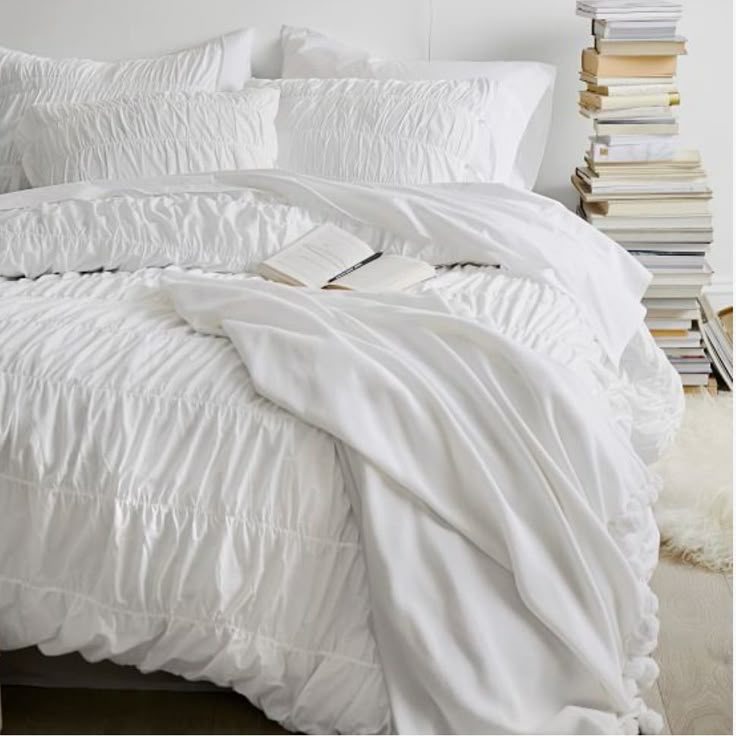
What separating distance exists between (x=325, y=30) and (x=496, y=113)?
2.38ft

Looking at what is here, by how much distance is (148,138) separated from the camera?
3.59 m

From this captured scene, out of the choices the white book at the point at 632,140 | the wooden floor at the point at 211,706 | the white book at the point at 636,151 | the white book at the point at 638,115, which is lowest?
the wooden floor at the point at 211,706

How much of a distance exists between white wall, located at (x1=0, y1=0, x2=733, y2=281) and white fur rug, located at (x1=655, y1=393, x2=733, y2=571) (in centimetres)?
93

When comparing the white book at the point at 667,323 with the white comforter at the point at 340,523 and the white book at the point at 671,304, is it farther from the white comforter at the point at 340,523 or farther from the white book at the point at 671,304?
the white comforter at the point at 340,523

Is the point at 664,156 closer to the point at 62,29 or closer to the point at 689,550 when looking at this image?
the point at 689,550

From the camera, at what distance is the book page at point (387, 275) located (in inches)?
114

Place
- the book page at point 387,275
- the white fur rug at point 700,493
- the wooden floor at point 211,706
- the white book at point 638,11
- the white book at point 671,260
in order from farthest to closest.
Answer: the white book at point 671,260, the white book at point 638,11, the white fur rug at point 700,493, the book page at point 387,275, the wooden floor at point 211,706

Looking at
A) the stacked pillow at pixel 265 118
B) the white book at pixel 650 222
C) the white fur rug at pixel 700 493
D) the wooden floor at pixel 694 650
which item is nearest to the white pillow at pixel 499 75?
the stacked pillow at pixel 265 118

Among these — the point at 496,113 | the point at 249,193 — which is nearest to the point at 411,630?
the point at 249,193

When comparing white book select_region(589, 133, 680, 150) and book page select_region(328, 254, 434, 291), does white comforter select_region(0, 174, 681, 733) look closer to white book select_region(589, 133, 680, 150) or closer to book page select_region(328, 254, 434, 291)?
book page select_region(328, 254, 434, 291)

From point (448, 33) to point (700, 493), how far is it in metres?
1.74

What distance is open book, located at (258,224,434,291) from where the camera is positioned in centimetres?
290

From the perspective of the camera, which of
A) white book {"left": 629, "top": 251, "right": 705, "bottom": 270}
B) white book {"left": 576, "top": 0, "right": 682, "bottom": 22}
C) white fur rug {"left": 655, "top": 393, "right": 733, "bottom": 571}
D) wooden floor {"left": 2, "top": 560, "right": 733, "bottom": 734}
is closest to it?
wooden floor {"left": 2, "top": 560, "right": 733, "bottom": 734}

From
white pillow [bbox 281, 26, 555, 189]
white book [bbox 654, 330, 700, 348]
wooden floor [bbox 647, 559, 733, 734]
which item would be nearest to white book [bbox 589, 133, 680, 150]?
white pillow [bbox 281, 26, 555, 189]
